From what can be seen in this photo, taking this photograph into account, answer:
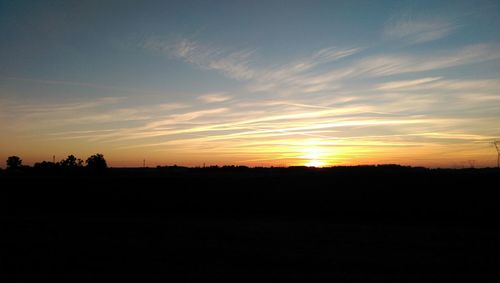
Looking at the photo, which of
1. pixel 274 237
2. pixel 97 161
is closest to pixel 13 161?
pixel 97 161

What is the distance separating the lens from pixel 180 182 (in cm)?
4756

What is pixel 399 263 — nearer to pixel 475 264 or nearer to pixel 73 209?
pixel 475 264

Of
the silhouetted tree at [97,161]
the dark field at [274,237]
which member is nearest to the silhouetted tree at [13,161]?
the silhouetted tree at [97,161]

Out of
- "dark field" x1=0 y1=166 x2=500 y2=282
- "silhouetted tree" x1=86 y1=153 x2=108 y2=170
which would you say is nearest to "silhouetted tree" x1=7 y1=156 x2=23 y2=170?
"silhouetted tree" x1=86 y1=153 x2=108 y2=170

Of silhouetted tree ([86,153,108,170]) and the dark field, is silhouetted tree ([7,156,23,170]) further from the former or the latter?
the dark field

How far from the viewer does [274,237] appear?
18.6 meters

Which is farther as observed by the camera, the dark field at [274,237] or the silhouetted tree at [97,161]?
the silhouetted tree at [97,161]

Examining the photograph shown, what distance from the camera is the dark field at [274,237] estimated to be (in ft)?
39.8

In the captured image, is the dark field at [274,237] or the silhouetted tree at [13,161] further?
the silhouetted tree at [13,161]

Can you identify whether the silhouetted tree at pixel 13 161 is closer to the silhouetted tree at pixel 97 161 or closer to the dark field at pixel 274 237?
Result: the silhouetted tree at pixel 97 161

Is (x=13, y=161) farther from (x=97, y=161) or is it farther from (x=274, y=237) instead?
(x=274, y=237)

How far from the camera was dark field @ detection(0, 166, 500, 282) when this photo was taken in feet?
39.8

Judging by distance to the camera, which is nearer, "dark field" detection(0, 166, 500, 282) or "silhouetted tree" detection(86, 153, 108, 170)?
"dark field" detection(0, 166, 500, 282)

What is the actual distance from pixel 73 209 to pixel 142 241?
21.3 metres
